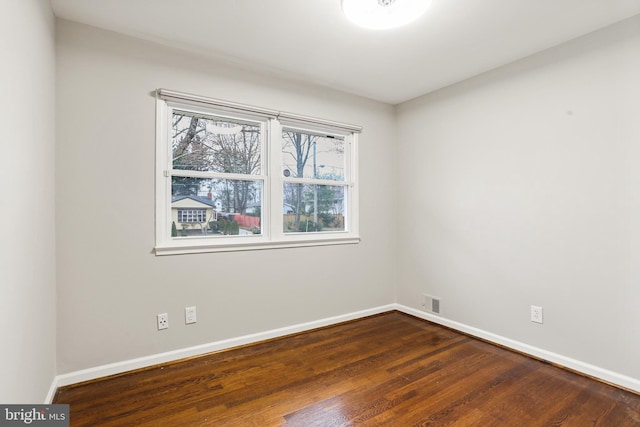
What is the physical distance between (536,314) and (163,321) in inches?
115

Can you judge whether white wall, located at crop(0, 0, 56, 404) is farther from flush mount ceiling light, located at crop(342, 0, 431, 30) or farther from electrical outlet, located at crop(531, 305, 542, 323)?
electrical outlet, located at crop(531, 305, 542, 323)

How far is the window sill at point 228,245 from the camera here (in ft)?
8.20

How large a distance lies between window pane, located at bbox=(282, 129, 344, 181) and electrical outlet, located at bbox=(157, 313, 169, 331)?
157 centimetres

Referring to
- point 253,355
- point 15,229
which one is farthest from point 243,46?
point 253,355

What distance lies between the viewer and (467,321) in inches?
122

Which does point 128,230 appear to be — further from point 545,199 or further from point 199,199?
point 545,199

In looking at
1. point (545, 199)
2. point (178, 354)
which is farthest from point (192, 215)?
point (545, 199)

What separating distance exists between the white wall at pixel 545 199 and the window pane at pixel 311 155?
94cm

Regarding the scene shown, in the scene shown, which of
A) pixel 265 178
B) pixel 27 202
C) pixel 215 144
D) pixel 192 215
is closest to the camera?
pixel 27 202

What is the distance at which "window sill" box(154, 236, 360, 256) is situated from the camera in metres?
2.50

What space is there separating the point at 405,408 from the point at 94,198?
7.99ft

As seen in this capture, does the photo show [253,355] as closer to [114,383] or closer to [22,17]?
[114,383]

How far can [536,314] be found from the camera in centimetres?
259

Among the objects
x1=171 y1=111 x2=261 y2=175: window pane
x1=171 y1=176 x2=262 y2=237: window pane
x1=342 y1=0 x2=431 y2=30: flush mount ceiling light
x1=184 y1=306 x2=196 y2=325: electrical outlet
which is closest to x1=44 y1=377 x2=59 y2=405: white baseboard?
x1=184 y1=306 x2=196 y2=325: electrical outlet
